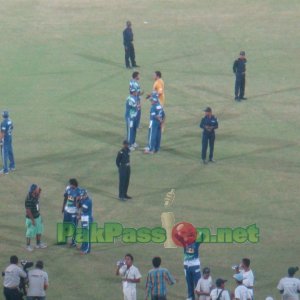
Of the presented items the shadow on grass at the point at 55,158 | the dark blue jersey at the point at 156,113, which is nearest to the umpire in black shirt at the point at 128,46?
the shadow on grass at the point at 55,158

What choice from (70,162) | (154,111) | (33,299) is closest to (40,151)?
(70,162)

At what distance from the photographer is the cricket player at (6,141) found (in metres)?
34.1

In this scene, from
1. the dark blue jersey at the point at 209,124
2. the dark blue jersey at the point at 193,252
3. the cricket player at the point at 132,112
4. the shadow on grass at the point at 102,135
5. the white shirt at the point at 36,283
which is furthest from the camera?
the shadow on grass at the point at 102,135

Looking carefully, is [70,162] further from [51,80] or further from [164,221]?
[51,80]

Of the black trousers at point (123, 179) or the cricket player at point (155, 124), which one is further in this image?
the cricket player at point (155, 124)

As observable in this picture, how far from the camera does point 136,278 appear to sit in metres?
25.7

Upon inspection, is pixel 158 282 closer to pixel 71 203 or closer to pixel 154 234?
pixel 71 203

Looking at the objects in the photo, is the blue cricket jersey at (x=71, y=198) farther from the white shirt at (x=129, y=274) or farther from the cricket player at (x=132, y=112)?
the cricket player at (x=132, y=112)

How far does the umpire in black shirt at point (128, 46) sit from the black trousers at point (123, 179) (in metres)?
13.9

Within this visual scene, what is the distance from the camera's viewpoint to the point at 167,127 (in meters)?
39.4

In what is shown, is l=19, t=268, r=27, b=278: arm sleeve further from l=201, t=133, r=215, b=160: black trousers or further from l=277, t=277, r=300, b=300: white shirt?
l=201, t=133, r=215, b=160: black trousers

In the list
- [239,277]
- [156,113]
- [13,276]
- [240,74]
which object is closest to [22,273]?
[13,276]

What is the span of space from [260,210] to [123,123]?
906cm

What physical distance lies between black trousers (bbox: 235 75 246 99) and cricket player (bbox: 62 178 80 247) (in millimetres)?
13462
